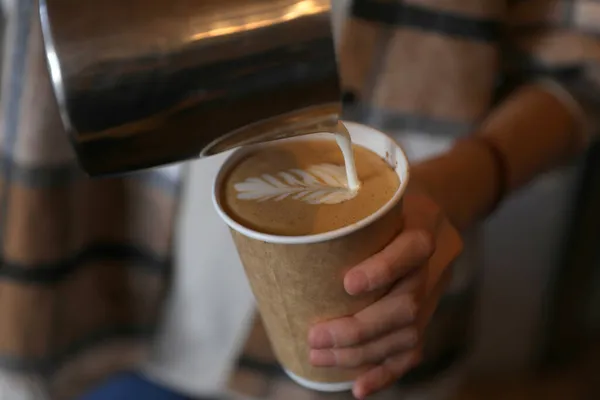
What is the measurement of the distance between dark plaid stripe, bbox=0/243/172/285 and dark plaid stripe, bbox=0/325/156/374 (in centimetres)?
8

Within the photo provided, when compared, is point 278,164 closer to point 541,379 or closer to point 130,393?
point 130,393

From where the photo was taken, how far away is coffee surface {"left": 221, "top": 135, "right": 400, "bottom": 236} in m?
0.41

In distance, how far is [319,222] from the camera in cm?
41

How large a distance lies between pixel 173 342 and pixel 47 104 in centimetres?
26

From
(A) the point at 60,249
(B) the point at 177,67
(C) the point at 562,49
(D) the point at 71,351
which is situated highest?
(B) the point at 177,67

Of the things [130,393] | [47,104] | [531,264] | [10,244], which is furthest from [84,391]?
[531,264]

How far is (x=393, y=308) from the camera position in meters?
0.43

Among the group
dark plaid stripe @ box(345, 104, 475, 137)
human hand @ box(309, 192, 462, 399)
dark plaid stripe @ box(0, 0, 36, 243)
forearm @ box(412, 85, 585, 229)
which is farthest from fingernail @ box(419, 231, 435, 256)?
dark plaid stripe @ box(0, 0, 36, 243)

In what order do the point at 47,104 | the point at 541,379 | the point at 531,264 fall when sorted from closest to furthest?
the point at 47,104, the point at 531,264, the point at 541,379

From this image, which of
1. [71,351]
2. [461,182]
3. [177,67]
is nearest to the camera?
[177,67]

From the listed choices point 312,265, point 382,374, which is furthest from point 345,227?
point 382,374

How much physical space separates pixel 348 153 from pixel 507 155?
257 mm

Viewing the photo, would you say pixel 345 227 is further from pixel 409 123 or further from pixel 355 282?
pixel 409 123

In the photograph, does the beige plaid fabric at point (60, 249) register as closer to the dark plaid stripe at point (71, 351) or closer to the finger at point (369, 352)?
the dark plaid stripe at point (71, 351)
